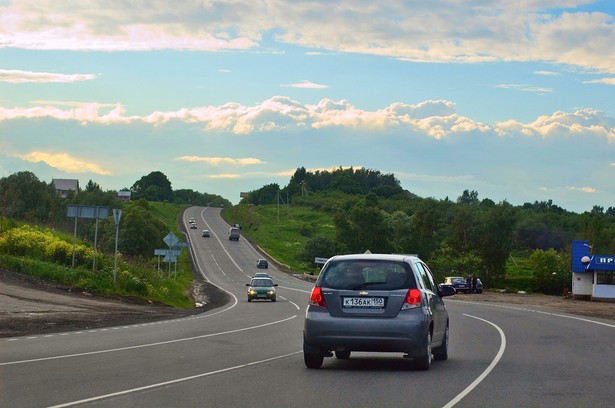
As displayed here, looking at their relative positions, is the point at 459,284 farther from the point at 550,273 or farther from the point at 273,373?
the point at 273,373

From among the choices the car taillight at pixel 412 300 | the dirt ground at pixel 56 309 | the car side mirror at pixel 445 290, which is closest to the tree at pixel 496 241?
the dirt ground at pixel 56 309

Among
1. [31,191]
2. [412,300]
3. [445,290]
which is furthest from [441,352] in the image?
[31,191]

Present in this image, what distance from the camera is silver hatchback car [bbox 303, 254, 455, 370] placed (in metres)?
14.6

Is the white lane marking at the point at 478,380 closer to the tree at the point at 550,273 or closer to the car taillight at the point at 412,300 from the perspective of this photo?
the car taillight at the point at 412,300

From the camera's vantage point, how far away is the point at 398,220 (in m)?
139

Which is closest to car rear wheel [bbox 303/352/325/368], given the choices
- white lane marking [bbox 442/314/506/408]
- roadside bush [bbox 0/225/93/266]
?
white lane marking [bbox 442/314/506/408]

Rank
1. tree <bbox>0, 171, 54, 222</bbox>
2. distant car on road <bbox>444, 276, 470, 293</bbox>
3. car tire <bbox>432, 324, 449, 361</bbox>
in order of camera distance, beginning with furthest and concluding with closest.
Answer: tree <bbox>0, 171, 54, 222</bbox>
distant car on road <bbox>444, 276, 470, 293</bbox>
car tire <bbox>432, 324, 449, 361</bbox>

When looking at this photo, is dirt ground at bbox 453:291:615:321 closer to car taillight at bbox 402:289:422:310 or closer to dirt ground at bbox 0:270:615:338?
dirt ground at bbox 0:270:615:338

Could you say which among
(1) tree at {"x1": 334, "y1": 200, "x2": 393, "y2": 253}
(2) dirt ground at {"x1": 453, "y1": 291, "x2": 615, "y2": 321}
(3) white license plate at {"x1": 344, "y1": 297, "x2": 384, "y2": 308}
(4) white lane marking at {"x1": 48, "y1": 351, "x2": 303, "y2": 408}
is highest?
(1) tree at {"x1": 334, "y1": 200, "x2": 393, "y2": 253}

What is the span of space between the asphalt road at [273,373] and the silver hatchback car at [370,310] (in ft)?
1.30

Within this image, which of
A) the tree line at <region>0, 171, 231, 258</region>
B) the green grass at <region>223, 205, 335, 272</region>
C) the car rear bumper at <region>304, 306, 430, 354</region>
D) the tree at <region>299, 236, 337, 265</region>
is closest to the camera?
the car rear bumper at <region>304, 306, 430, 354</region>

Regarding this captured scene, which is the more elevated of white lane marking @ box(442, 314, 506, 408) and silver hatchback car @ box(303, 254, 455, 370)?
silver hatchback car @ box(303, 254, 455, 370)

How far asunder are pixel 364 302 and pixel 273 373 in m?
1.67

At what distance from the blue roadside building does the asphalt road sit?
53574mm
